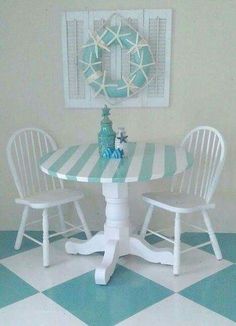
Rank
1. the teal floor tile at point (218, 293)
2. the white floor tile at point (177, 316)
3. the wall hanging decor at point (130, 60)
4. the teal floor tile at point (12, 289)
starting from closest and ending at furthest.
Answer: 1. the white floor tile at point (177, 316)
2. the teal floor tile at point (218, 293)
3. the teal floor tile at point (12, 289)
4. the wall hanging decor at point (130, 60)

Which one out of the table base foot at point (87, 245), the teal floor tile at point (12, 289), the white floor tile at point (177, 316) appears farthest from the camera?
the table base foot at point (87, 245)

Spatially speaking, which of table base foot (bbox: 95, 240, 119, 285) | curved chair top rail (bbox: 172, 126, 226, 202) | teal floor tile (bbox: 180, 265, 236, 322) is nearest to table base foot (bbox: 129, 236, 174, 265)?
table base foot (bbox: 95, 240, 119, 285)

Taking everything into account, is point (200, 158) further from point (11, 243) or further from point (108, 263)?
point (11, 243)

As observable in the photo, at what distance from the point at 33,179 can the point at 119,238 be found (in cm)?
95

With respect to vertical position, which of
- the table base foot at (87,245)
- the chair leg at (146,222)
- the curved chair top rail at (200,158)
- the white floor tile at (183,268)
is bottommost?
the white floor tile at (183,268)

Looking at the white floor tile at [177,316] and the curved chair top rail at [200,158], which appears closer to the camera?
the white floor tile at [177,316]

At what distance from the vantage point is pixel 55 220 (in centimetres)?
309

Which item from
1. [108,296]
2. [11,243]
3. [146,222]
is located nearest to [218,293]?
[108,296]

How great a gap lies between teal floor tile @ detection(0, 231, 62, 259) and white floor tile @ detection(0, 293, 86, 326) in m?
0.64

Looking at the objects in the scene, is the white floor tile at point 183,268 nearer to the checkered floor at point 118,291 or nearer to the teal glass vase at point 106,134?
the checkered floor at point 118,291

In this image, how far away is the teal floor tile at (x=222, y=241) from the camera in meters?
2.63

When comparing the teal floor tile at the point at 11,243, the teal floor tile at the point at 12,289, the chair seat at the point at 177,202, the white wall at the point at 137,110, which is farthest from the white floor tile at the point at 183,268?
the teal floor tile at the point at 11,243

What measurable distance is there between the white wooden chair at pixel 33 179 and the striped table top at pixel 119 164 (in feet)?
0.92

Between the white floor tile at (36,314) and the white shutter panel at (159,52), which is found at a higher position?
the white shutter panel at (159,52)
